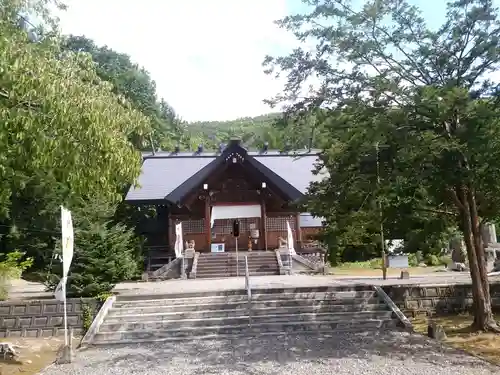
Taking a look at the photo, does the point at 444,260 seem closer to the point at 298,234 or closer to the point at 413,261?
the point at 413,261

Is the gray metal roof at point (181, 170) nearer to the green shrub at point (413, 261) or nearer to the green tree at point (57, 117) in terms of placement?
the green shrub at point (413, 261)

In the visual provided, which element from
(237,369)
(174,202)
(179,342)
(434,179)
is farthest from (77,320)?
(174,202)

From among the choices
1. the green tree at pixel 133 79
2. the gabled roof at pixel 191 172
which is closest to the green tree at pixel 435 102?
the gabled roof at pixel 191 172

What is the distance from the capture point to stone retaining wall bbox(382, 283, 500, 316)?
11430 mm

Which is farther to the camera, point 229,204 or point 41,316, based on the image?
point 229,204

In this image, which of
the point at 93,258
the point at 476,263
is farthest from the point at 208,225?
the point at 476,263

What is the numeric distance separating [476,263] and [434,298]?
264 cm

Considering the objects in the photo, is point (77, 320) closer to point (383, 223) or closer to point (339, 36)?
point (383, 223)

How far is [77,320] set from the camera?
35.5 ft

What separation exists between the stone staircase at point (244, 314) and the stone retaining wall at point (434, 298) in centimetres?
63

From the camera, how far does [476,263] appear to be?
9320 millimetres

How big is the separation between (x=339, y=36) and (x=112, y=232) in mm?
7347

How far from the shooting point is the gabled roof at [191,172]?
22469mm

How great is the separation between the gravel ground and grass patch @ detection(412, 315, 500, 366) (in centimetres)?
45
